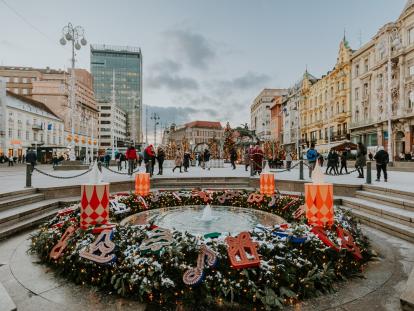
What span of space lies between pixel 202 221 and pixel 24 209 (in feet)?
15.9

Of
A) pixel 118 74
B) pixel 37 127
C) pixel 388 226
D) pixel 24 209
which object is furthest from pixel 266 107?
pixel 24 209

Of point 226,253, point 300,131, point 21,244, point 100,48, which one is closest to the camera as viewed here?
point 226,253

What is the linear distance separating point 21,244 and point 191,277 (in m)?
4.17

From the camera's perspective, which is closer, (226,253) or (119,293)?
(119,293)

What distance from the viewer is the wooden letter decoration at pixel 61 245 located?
4398 mm

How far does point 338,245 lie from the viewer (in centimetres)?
438

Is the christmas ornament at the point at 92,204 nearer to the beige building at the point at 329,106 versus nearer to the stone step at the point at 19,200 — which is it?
the stone step at the point at 19,200

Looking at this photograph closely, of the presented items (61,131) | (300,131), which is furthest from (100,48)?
(300,131)

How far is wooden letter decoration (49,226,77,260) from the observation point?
440cm

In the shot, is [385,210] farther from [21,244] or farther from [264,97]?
[264,97]

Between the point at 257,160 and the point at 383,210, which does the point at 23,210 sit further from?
the point at 257,160

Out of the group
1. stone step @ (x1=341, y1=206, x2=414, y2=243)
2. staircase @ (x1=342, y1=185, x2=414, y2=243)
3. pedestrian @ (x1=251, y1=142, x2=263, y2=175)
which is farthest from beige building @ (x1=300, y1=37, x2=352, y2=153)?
stone step @ (x1=341, y1=206, x2=414, y2=243)

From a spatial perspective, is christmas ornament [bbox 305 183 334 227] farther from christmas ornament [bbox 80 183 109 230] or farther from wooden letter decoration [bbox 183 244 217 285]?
christmas ornament [bbox 80 183 109 230]

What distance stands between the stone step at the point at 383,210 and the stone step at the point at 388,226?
11 cm
